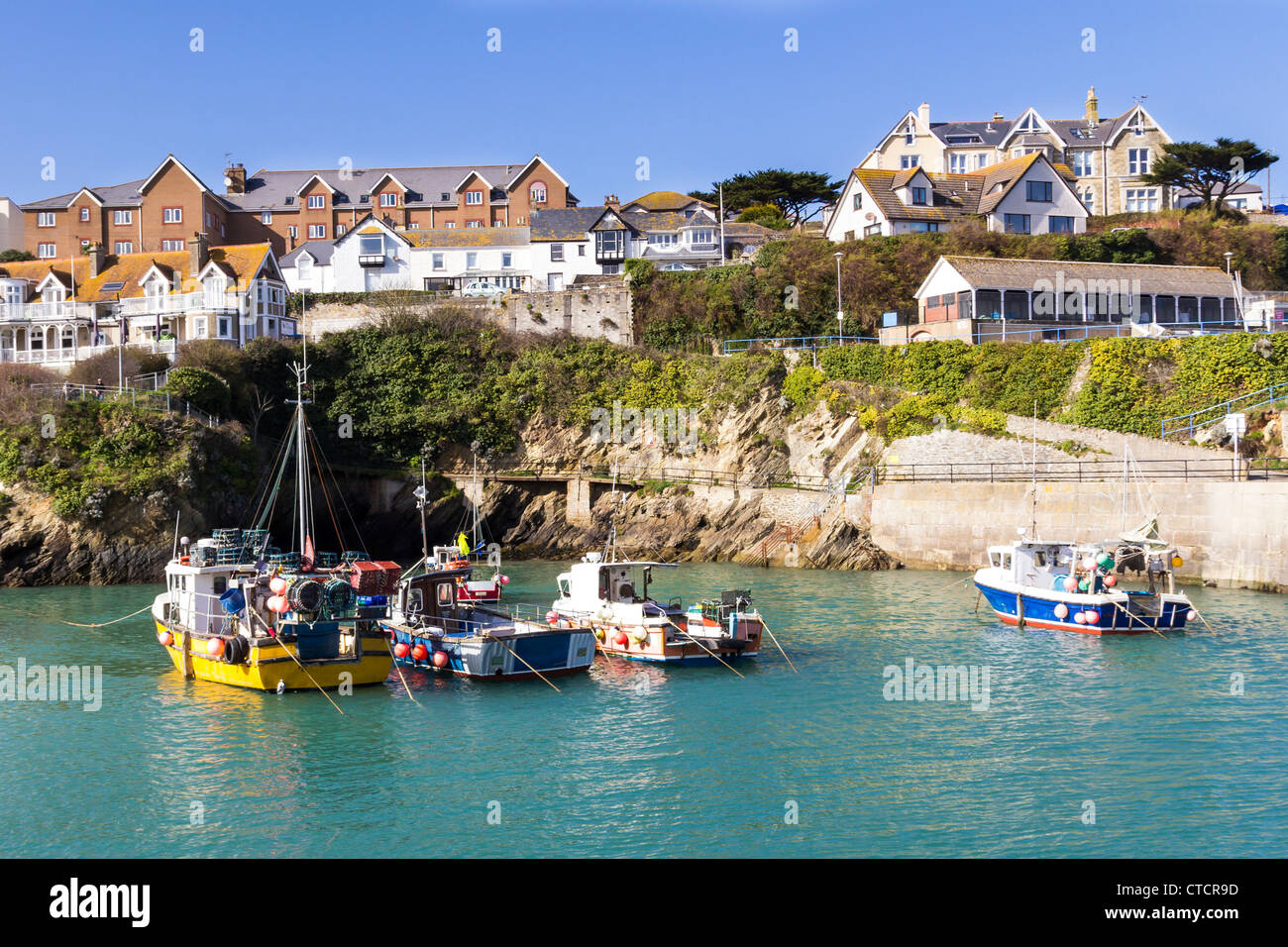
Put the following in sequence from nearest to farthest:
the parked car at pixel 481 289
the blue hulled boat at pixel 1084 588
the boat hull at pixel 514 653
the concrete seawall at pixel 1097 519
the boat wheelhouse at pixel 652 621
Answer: the boat hull at pixel 514 653 < the boat wheelhouse at pixel 652 621 < the blue hulled boat at pixel 1084 588 < the concrete seawall at pixel 1097 519 < the parked car at pixel 481 289

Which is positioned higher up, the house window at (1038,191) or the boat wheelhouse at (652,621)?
the house window at (1038,191)

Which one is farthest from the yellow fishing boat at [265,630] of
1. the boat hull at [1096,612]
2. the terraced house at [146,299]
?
the terraced house at [146,299]

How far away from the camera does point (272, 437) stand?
61688 mm

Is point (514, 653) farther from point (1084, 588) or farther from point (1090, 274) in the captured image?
point (1090, 274)

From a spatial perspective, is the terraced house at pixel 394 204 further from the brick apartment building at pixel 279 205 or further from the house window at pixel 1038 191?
the house window at pixel 1038 191

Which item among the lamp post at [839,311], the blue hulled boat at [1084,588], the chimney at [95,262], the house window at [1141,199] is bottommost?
the blue hulled boat at [1084,588]

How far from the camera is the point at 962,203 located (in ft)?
244

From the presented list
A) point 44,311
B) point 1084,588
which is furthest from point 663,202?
point 1084,588

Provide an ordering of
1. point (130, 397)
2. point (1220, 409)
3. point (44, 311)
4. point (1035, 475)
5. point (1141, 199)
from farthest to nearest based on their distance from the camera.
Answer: point (1141, 199) → point (44, 311) → point (130, 397) → point (1220, 409) → point (1035, 475)

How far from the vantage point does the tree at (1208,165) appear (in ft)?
246

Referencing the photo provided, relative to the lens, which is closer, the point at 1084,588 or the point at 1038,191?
the point at 1084,588

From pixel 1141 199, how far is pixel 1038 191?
15135mm

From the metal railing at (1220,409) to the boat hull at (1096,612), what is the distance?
1619 centimetres
